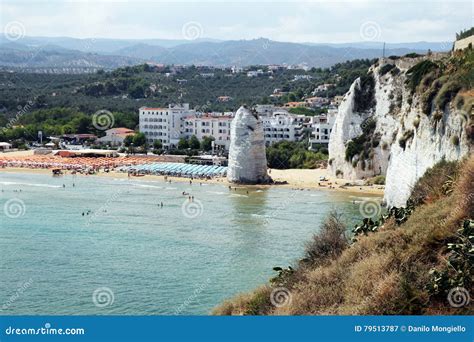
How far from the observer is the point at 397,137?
1543 inches

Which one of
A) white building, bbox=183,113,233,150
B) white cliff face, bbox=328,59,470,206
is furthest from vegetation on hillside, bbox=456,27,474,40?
white building, bbox=183,113,233,150

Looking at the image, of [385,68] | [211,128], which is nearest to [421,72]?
[385,68]

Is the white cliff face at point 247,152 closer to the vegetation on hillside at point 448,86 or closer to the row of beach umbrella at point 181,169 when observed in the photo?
the row of beach umbrella at point 181,169

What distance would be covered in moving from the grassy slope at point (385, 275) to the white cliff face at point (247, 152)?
3652 cm

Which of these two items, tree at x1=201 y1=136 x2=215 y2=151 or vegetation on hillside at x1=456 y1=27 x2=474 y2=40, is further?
tree at x1=201 y1=136 x2=215 y2=151

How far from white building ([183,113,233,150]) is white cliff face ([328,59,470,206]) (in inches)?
710

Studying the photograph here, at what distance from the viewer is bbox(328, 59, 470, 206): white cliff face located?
3158 centimetres

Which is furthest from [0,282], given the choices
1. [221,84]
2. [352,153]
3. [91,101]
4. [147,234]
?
[221,84]

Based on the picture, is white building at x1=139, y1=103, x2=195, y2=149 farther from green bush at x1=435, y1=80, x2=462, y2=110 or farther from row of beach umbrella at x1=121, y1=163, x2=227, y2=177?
green bush at x1=435, y1=80, x2=462, y2=110

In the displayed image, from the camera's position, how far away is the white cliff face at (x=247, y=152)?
53.4m

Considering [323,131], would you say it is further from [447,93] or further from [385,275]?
[385,275]

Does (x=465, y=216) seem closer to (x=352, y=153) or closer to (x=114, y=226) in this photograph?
(x=114, y=226)

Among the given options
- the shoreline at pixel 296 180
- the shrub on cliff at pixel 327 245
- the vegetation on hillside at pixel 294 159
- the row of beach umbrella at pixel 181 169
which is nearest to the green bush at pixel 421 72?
the shoreline at pixel 296 180

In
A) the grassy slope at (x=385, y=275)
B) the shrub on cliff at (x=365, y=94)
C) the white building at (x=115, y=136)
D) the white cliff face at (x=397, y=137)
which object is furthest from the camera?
the white building at (x=115, y=136)
